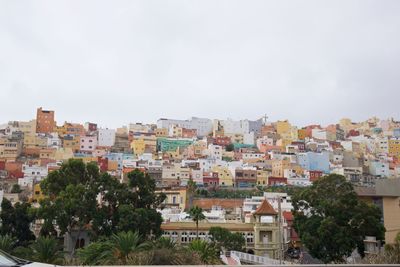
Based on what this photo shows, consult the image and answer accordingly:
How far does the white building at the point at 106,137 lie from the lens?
112750 mm

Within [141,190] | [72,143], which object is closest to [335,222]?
[141,190]

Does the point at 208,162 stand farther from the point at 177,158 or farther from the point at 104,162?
the point at 104,162

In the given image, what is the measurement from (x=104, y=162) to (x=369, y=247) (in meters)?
68.5

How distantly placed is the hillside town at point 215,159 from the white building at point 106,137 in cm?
26

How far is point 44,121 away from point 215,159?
1910 inches

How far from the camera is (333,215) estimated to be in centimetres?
2594

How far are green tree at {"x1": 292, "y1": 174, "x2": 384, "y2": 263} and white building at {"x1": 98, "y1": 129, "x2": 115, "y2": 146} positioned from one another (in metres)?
90.0

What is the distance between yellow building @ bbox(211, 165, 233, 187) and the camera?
3298 inches

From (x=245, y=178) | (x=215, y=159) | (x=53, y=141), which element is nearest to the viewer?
(x=245, y=178)

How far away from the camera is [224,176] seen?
84.8 meters

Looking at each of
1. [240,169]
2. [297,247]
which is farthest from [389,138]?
[297,247]

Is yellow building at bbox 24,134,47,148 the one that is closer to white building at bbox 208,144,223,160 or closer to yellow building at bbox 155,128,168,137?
yellow building at bbox 155,128,168,137

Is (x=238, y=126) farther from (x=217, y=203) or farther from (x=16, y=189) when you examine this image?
(x=16, y=189)

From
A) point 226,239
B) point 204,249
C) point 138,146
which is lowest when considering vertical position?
point 226,239
